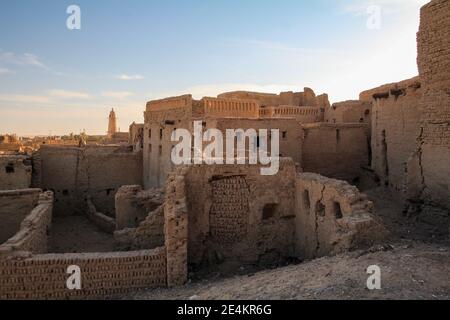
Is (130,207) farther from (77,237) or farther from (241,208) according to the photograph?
(241,208)

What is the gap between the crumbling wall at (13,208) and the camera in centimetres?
1230

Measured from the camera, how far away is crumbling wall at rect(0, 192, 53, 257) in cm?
874

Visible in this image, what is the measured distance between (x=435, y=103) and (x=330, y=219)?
4879 millimetres

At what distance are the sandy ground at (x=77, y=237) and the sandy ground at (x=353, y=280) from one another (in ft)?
18.9

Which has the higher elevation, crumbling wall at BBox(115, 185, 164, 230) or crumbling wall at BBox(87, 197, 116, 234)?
crumbling wall at BBox(115, 185, 164, 230)

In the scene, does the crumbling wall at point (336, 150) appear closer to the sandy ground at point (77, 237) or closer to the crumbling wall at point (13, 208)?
A: the sandy ground at point (77, 237)

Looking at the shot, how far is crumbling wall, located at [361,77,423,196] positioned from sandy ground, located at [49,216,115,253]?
10.7 m

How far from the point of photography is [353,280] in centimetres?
654

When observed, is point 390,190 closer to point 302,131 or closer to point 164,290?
point 302,131

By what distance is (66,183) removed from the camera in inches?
760

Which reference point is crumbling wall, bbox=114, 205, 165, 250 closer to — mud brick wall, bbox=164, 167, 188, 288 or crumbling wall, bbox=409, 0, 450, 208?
mud brick wall, bbox=164, 167, 188, 288

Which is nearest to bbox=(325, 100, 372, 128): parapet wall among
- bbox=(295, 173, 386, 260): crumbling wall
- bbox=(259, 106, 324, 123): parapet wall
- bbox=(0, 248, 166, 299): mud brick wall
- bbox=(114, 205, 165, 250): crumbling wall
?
bbox=(259, 106, 324, 123): parapet wall

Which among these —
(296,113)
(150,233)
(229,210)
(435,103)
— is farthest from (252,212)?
(296,113)
